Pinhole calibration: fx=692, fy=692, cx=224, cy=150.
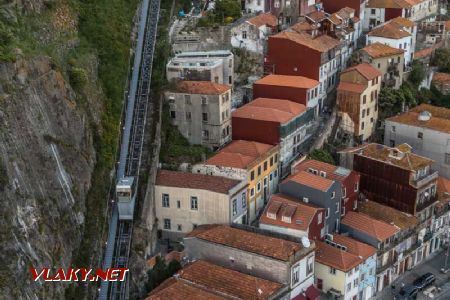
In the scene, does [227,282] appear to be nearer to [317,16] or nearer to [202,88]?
[202,88]

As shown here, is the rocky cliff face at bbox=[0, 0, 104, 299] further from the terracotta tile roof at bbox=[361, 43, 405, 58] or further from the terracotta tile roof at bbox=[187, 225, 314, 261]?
the terracotta tile roof at bbox=[361, 43, 405, 58]

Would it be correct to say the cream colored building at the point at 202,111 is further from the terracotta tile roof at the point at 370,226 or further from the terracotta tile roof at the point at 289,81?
the terracotta tile roof at the point at 370,226

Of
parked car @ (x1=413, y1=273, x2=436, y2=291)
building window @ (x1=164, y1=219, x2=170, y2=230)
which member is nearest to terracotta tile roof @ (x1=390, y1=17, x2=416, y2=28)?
parked car @ (x1=413, y1=273, x2=436, y2=291)

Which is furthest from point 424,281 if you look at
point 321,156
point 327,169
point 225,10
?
point 225,10

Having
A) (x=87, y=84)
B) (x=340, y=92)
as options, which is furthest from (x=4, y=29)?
(x=340, y=92)

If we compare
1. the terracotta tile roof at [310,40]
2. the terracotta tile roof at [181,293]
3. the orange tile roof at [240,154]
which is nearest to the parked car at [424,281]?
the orange tile roof at [240,154]
